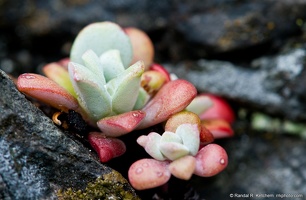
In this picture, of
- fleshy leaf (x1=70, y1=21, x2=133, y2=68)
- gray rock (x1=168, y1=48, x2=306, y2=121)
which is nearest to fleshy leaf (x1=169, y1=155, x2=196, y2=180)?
fleshy leaf (x1=70, y1=21, x2=133, y2=68)

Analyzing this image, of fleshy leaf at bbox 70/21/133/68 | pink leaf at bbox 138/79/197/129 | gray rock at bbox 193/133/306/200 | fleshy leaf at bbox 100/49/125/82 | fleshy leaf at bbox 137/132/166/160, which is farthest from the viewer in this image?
gray rock at bbox 193/133/306/200

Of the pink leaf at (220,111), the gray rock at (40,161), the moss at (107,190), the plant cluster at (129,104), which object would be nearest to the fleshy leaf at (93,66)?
the plant cluster at (129,104)

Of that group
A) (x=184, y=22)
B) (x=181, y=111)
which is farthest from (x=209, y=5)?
(x=181, y=111)

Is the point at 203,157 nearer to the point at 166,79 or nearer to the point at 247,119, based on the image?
the point at 166,79

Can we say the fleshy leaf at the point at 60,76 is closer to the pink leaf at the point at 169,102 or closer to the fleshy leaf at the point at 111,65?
the fleshy leaf at the point at 111,65

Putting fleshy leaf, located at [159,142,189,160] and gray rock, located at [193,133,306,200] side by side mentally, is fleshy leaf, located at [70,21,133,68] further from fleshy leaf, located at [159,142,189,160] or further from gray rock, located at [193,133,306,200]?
gray rock, located at [193,133,306,200]

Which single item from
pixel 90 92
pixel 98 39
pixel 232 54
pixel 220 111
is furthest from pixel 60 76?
pixel 232 54
